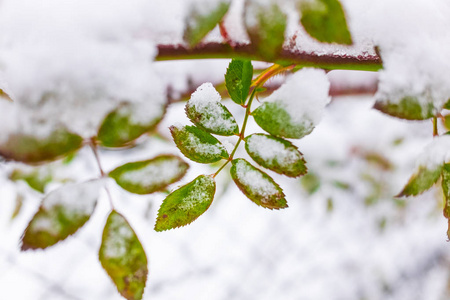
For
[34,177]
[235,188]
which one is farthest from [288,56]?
[235,188]

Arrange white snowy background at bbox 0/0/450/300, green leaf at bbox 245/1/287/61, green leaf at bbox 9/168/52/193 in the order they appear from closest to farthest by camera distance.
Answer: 1. green leaf at bbox 245/1/287/61
2. white snowy background at bbox 0/0/450/300
3. green leaf at bbox 9/168/52/193

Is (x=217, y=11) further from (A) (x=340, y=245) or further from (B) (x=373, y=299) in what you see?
(B) (x=373, y=299)

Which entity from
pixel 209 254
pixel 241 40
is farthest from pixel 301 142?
pixel 209 254

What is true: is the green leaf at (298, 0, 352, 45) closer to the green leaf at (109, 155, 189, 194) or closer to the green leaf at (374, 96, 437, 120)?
the green leaf at (374, 96, 437, 120)

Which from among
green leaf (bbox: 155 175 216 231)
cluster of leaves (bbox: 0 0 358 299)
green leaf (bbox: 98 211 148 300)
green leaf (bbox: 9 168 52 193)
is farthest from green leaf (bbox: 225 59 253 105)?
green leaf (bbox: 9 168 52 193)

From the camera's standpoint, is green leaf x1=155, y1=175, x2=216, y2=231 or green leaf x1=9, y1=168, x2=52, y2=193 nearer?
green leaf x1=155, y1=175, x2=216, y2=231

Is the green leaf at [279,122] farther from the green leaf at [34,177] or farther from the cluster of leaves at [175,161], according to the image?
the green leaf at [34,177]

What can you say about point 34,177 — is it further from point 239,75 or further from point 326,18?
point 326,18
